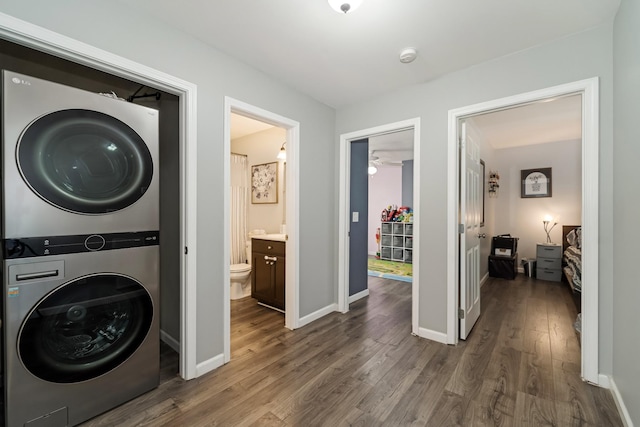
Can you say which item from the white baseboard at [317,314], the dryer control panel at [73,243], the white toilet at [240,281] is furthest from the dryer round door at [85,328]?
the white toilet at [240,281]

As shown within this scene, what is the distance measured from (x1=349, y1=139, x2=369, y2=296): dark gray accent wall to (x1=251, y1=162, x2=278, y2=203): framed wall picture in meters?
1.17

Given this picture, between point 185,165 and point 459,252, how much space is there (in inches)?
93.4

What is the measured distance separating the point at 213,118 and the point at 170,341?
1998 millimetres

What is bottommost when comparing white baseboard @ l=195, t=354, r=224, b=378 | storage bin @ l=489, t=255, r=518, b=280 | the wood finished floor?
the wood finished floor

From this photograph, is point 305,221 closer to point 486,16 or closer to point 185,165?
point 185,165

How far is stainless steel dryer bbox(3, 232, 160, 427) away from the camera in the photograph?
4.32 feet

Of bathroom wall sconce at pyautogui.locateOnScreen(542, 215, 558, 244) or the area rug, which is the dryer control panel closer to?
the area rug

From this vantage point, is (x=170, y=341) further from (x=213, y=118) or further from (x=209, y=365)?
(x=213, y=118)

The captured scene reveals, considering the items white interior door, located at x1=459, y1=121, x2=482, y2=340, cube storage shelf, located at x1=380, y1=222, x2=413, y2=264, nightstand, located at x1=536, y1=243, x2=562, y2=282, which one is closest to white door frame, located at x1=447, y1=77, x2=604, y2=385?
white interior door, located at x1=459, y1=121, x2=482, y2=340

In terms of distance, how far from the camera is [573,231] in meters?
4.61

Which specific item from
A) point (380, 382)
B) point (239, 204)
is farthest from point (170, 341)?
point (239, 204)

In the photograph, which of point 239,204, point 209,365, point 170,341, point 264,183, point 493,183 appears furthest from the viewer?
point 493,183

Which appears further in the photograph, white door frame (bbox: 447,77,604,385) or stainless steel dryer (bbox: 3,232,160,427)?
white door frame (bbox: 447,77,604,385)

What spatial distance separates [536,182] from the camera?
5258mm
